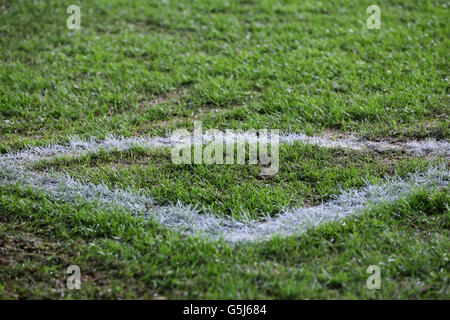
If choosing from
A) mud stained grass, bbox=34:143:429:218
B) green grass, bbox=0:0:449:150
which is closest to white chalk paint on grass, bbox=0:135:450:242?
mud stained grass, bbox=34:143:429:218

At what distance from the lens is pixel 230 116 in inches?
232

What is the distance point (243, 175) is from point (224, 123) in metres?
1.12

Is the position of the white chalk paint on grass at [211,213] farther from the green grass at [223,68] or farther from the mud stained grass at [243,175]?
the green grass at [223,68]

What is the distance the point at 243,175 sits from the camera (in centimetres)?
479

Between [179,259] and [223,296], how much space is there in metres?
0.50

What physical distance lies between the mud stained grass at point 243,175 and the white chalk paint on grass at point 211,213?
103 millimetres

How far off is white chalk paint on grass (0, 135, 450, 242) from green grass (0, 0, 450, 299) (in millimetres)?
108

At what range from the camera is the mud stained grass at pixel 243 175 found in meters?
4.44

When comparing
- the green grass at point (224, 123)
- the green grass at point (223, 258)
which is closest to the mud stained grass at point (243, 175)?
the green grass at point (224, 123)

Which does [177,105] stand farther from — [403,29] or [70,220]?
[403,29]

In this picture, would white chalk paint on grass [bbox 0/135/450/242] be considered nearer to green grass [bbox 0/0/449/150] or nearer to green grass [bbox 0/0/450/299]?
green grass [bbox 0/0/450/299]

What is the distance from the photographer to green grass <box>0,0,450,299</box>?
3.63 metres

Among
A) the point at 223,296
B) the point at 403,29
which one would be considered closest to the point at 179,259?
the point at 223,296
